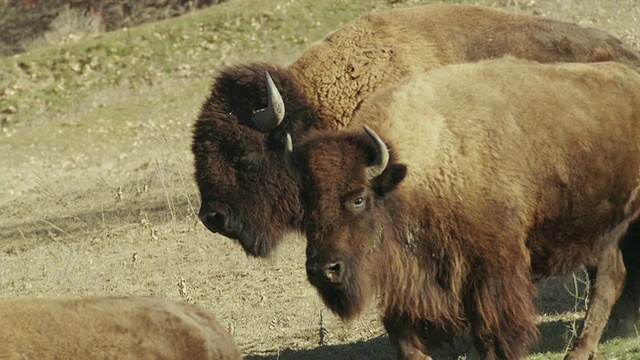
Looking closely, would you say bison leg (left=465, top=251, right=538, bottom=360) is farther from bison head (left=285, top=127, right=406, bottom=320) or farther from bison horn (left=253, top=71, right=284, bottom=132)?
bison horn (left=253, top=71, right=284, bottom=132)

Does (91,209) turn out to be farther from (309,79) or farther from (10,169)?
(309,79)

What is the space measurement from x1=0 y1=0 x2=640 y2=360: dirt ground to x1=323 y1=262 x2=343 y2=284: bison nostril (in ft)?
4.62

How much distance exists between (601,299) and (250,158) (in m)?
2.91

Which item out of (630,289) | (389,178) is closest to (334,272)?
(389,178)

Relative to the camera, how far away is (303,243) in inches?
427

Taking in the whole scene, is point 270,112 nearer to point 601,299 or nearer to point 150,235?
point 601,299

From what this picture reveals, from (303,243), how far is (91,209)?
495 cm

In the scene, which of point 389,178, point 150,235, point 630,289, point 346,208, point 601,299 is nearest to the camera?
point 346,208

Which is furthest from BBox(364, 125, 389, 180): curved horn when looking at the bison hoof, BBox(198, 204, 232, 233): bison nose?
BBox(198, 204, 232, 233): bison nose

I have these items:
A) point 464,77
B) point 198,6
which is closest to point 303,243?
point 464,77

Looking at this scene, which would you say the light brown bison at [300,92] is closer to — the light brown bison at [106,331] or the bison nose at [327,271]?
the light brown bison at [106,331]

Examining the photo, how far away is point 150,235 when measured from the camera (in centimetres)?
1219

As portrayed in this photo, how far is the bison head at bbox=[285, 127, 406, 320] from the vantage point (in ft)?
19.1

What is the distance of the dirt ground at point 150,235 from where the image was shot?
8.52 metres
